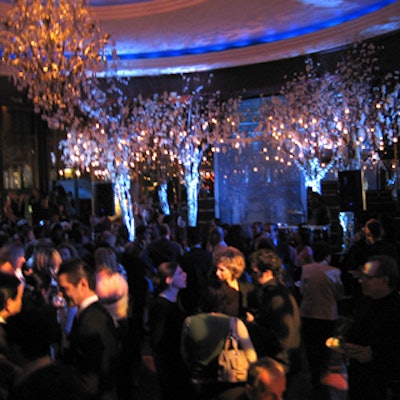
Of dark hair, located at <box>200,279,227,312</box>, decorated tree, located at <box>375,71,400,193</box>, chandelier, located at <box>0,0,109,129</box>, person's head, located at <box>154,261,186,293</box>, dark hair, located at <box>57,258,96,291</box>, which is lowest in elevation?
dark hair, located at <box>200,279,227,312</box>

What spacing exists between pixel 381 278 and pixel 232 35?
39.3ft

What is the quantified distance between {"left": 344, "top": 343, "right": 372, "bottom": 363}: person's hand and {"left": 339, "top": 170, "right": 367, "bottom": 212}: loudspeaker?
7.40 metres

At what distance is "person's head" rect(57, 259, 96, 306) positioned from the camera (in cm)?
329

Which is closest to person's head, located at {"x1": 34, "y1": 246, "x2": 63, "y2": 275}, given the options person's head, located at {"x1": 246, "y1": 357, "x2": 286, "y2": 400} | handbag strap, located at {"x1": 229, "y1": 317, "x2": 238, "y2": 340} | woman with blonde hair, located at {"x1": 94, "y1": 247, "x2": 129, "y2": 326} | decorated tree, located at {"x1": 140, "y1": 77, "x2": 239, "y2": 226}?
woman with blonde hair, located at {"x1": 94, "y1": 247, "x2": 129, "y2": 326}

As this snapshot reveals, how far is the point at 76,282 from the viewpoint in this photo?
10.8ft

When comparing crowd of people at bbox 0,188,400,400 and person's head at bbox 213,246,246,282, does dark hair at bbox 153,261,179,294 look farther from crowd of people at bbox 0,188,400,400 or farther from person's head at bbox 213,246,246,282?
person's head at bbox 213,246,246,282

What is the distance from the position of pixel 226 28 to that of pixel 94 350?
472 inches

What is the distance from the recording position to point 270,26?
1406cm

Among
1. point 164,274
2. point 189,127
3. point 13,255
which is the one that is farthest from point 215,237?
point 189,127

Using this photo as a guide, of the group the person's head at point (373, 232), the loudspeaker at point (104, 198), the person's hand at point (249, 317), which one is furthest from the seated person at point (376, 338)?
the loudspeaker at point (104, 198)

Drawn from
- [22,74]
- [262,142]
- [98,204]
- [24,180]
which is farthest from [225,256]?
[24,180]

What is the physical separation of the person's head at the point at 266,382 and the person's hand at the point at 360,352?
107cm

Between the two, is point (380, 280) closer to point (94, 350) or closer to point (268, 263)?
point (268, 263)

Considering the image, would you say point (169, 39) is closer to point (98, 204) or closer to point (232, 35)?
point (232, 35)
